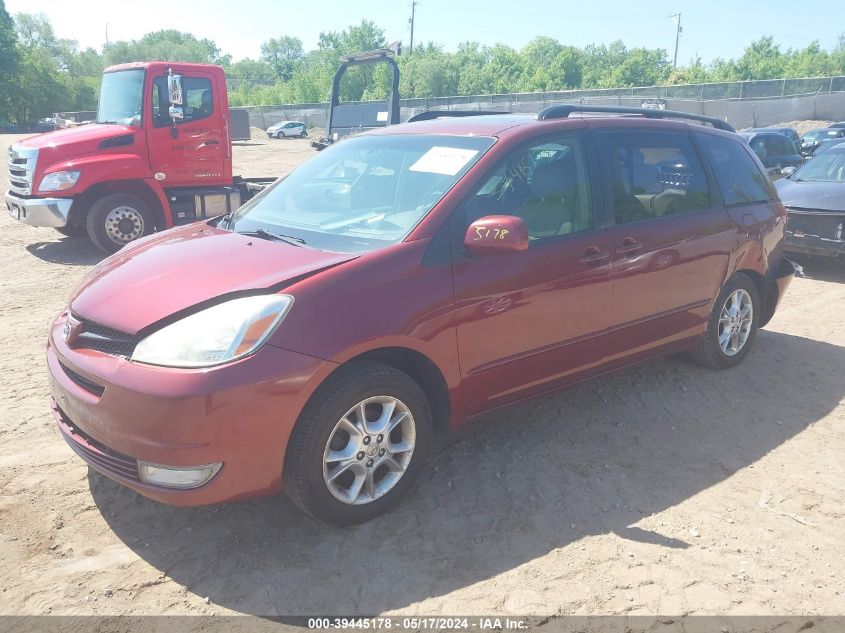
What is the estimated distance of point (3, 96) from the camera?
192 feet

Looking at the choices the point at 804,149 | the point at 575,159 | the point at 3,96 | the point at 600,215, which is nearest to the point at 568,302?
the point at 600,215

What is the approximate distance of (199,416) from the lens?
2.63m

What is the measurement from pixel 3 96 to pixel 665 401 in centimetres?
6870

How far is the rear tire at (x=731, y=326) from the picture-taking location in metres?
4.98

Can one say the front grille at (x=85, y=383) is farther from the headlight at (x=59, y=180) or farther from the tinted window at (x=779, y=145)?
the tinted window at (x=779, y=145)

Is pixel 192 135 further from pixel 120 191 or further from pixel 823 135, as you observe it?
pixel 823 135

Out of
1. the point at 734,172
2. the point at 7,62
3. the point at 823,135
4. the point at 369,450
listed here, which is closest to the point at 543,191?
the point at 369,450

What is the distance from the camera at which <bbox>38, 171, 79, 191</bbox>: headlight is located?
28.7 ft

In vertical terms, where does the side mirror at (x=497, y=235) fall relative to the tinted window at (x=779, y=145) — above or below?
below

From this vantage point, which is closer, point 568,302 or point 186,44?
point 568,302

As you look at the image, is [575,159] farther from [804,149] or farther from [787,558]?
[804,149]

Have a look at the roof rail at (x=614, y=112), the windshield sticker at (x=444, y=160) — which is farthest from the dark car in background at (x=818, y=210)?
the windshield sticker at (x=444, y=160)

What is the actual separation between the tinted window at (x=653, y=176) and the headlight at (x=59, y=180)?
23.9 feet

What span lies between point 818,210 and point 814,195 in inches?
15.3
